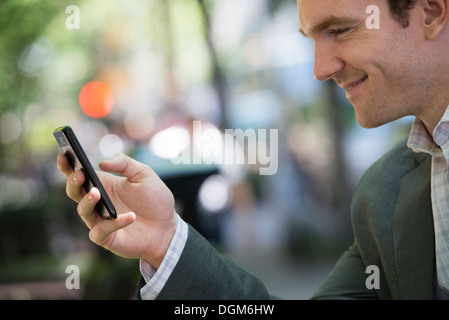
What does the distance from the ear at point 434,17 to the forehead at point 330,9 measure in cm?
17

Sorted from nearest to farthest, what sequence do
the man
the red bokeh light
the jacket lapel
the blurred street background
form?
1. the man
2. the jacket lapel
3. the blurred street background
4. the red bokeh light

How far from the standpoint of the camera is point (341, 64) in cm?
177

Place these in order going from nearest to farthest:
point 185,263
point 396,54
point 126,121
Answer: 1. point 185,263
2. point 396,54
3. point 126,121

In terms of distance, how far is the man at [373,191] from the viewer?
1.55 meters

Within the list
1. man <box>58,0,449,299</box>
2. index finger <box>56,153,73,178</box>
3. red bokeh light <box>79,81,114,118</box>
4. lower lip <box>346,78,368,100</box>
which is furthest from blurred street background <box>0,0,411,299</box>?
index finger <box>56,153,73,178</box>

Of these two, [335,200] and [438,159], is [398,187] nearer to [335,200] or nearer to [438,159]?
[438,159]

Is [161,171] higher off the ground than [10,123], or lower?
lower

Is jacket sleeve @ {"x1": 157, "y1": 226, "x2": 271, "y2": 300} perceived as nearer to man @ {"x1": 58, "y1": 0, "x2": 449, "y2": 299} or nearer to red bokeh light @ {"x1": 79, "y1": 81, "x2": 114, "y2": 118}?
man @ {"x1": 58, "y1": 0, "x2": 449, "y2": 299}

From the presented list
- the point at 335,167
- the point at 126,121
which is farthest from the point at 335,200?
the point at 126,121

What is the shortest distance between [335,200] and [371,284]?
16.5ft

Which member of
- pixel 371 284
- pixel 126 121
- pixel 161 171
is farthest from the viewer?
pixel 126 121

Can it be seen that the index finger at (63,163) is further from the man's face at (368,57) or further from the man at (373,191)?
the man's face at (368,57)

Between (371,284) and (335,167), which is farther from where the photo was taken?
(335,167)

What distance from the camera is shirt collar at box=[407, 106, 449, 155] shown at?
161 centimetres
